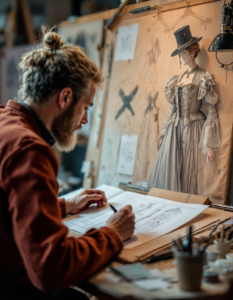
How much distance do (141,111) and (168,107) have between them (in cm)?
20

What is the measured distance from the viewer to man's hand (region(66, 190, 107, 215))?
1471 mm

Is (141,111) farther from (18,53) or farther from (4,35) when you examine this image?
(4,35)

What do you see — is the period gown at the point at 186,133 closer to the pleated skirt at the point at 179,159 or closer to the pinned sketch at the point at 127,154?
the pleated skirt at the point at 179,159

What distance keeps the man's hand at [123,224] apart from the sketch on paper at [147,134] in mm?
697

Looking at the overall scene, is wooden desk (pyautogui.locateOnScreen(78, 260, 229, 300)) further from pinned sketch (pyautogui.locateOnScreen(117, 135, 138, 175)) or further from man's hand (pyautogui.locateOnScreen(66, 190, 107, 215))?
pinned sketch (pyautogui.locateOnScreen(117, 135, 138, 175))

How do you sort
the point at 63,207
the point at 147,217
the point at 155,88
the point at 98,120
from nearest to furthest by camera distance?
1. the point at 147,217
2. the point at 63,207
3. the point at 155,88
4. the point at 98,120

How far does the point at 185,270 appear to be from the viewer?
0.82 meters

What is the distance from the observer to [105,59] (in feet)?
7.33

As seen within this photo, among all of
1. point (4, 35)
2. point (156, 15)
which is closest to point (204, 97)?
point (156, 15)

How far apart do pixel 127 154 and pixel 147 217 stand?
25.9 inches

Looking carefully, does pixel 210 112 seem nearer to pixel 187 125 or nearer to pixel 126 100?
pixel 187 125

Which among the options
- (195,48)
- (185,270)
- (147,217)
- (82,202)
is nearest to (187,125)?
(195,48)

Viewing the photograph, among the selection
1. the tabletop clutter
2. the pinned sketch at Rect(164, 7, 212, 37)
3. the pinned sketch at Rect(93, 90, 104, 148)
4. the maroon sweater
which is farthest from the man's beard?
the pinned sketch at Rect(93, 90, 104, 148)

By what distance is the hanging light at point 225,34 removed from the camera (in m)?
1.43
